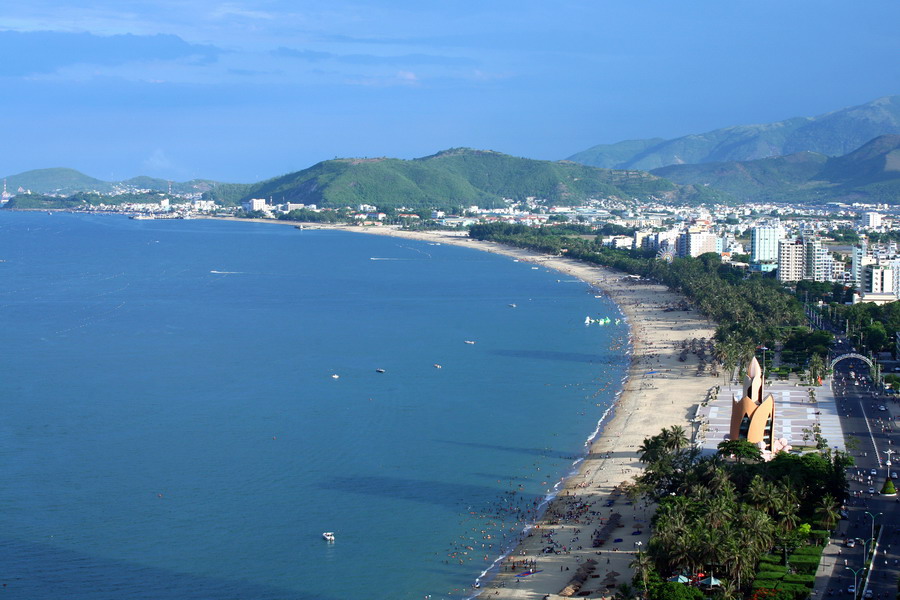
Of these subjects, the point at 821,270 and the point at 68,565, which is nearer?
the point at 68,565

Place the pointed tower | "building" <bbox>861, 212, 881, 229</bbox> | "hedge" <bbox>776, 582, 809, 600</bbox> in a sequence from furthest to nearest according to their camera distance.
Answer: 1. "building" <bbox>861, 212, 881, 229</bbox>
2. the pointed tower
3. "hedge" <bbox>776, 582, 809, 600</bbox>

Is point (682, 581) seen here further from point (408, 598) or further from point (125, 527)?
point (125, 527)

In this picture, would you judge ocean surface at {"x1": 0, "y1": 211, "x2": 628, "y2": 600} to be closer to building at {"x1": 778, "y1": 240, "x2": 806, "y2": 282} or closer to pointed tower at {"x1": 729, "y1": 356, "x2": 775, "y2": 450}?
pointed tower at {"x1": 729, "y1": 356, "x2": 775, "y2": 450}

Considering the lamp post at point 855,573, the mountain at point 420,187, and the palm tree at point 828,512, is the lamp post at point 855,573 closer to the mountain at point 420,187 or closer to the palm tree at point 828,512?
the palm tree at point 828,512

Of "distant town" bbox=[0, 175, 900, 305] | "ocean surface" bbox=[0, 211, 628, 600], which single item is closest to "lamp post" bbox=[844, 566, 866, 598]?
"ocean surface" bbox=[0, 211, 628, 600]

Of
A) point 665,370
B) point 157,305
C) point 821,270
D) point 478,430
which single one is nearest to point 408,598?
point 478,430

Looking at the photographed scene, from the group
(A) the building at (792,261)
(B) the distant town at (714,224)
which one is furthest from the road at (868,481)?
(A) the building at (792,261)
